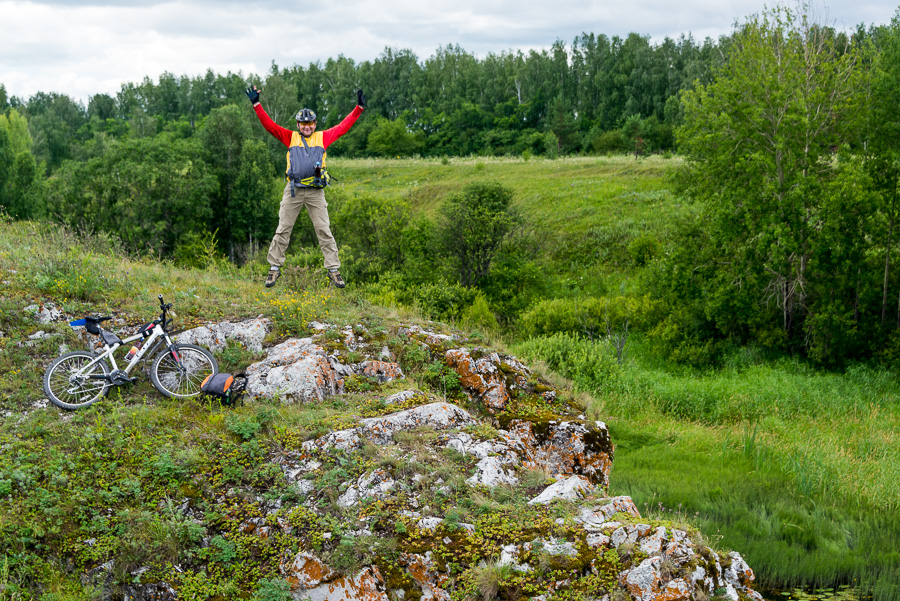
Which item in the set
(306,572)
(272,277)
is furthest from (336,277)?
(306,572)

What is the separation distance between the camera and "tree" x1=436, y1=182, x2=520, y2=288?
3344 cm

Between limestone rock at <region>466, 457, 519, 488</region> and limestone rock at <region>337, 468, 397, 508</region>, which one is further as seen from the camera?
limestone rock at <region>466, 457, 519, 488</region>

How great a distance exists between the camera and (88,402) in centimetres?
809

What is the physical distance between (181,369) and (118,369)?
82 centimetres

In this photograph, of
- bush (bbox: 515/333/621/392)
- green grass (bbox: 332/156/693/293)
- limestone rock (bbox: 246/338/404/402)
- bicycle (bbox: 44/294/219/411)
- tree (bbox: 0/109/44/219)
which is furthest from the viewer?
tree (bbox: 0/109/44/219)

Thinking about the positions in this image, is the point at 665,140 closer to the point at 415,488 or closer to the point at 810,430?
the point at 810,430

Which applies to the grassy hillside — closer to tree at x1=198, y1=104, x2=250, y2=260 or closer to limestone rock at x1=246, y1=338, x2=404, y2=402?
limestone rock at x1=246, y1=338, x2=404, y2=402

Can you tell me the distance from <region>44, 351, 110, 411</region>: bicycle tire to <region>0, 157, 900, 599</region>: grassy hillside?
0.96 feet

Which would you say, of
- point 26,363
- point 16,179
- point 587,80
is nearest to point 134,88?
point 16,179

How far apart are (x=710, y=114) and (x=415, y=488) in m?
25.7

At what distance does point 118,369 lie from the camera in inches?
330

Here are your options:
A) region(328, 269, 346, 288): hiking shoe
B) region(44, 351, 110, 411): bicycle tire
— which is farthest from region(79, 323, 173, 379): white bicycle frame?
region(328, 269, 346, 288): hiking shoe

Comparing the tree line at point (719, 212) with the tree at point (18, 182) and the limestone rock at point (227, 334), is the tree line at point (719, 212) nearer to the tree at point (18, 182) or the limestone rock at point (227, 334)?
the tree at point (18, 182)

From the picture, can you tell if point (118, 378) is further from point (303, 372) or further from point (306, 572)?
point (306, 572)
